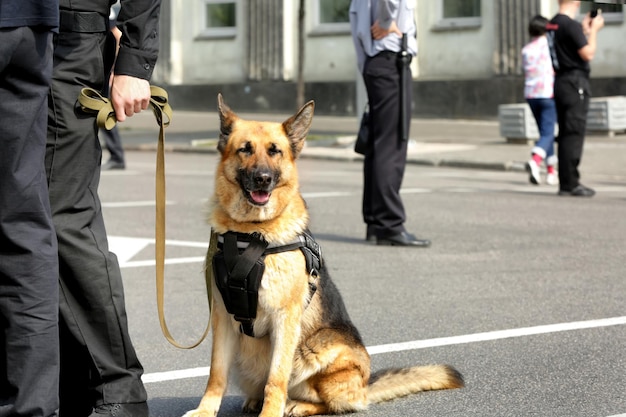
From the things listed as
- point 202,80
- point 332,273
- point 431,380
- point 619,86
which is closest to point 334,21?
point 202,80

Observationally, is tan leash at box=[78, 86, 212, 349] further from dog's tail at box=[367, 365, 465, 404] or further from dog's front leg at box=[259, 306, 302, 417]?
dog's tail at box=[367, 365, 465, 404]

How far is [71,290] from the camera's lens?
4.06m

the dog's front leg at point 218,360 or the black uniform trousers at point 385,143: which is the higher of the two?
the black uniform trousers at point 385,143

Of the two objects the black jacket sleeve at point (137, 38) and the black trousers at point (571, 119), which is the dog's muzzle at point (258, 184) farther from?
the black trousers at point (571, 119)

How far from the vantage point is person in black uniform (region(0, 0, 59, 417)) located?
3547 millimetres

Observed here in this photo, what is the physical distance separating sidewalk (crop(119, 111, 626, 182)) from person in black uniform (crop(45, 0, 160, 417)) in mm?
12137

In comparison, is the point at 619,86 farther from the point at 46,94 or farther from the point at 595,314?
the point at 46,94

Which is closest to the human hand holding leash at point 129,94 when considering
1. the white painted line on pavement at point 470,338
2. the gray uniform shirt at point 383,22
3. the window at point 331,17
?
the white painted line on pavement at point 470,338

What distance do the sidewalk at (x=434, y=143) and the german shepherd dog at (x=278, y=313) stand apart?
11.5 meters

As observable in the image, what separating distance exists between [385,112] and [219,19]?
21.9 meters

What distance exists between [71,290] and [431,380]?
64.7 inches

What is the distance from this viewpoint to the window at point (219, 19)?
30.3m

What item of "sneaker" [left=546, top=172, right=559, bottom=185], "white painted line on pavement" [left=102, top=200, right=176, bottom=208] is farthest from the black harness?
"sneaker" [left=546, top=172, right=559, bottom=185]

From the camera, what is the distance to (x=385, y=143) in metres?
9.43
